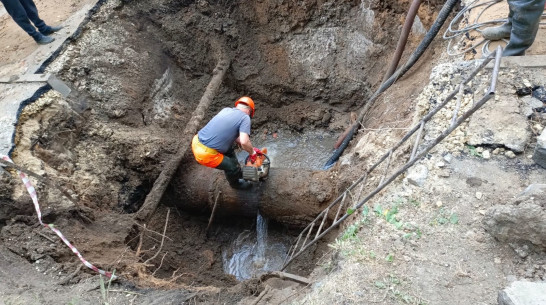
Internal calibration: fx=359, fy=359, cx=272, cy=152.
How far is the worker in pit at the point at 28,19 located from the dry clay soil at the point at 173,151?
0.42m

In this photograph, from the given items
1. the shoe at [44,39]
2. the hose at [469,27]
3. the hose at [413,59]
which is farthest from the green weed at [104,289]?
the hose at [469,27]

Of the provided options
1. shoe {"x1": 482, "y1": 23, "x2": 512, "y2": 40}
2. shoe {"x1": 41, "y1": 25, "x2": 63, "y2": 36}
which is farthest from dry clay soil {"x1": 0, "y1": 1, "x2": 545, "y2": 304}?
shoe {"x1": 482, "y1": 23, "x2": 512, "y2": 40}

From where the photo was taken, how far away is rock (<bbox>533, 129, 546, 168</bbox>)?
2680 mm

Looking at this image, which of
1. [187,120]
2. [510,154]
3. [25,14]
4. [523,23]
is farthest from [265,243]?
[25,14]

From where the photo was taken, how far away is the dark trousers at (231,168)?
4.17 metres

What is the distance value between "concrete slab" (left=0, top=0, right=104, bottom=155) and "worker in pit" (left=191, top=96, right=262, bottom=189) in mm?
1856

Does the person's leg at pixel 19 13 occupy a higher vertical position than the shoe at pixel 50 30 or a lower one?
higher

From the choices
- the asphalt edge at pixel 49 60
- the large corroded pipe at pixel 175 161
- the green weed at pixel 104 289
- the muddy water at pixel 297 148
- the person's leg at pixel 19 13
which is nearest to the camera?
the green weed at pixel 104 289

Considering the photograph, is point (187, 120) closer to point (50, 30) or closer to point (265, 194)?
point (265, 194)

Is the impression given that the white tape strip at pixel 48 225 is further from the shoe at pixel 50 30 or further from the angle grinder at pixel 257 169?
the shoe at pixel 50 30

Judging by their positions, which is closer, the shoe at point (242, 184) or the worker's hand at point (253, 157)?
the worker's hand at point (253, 157)

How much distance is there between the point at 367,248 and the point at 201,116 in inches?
126

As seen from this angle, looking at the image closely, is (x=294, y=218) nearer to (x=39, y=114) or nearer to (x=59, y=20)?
(x=39, y=114)

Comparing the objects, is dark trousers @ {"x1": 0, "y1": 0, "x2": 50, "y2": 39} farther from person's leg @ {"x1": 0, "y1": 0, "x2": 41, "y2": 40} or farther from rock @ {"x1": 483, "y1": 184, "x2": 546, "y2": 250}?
rock @ {"x1": 483, "y1": 184, "x2": 546, "y2": 250}
